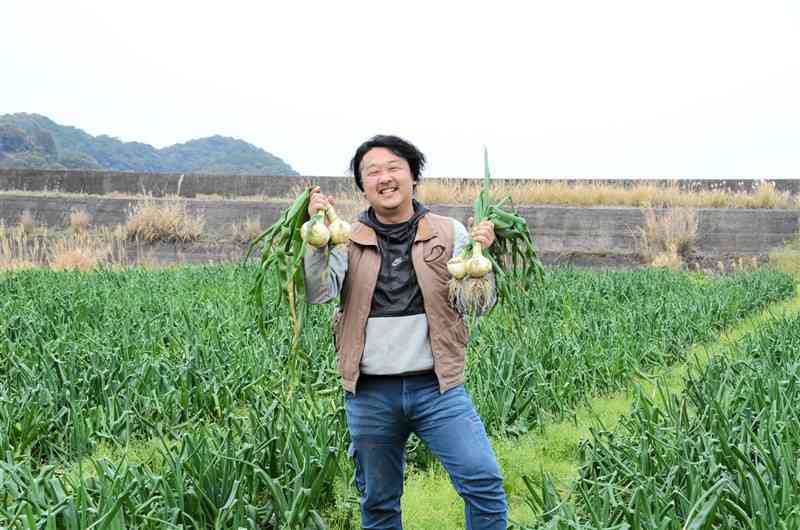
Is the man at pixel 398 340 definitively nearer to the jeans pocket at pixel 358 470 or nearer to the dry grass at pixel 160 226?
the jeans pocket at pixel 358 470

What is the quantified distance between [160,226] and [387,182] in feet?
47.3

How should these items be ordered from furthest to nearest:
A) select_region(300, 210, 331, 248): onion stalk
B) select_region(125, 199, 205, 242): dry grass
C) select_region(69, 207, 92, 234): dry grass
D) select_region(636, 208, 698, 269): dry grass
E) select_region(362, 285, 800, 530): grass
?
1. select_region(69, 207, 92, 234): dry grass
2. select_region(125, 199, 205, 242): dry grass
3. select_region(636, 208, 698, 269): dry grass
4. select_region(362, 285, 800, 530): grass
5. select_region(300, 210, 331, 248): onion stalk

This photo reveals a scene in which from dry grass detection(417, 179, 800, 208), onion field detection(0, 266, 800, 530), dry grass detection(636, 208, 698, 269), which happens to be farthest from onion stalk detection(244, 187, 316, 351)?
dry grass detection(417, 179, 800, 208)

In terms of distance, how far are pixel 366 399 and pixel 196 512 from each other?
78 cm

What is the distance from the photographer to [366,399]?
254cm

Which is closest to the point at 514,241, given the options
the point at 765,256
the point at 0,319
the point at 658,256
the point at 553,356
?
the point at 553,356

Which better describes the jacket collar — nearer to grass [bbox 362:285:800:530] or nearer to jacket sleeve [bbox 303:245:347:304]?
jacket sleeve [bbox 303:245:347:304]

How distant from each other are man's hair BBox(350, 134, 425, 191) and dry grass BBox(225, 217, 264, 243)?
1386cm

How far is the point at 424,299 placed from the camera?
8.30 ft

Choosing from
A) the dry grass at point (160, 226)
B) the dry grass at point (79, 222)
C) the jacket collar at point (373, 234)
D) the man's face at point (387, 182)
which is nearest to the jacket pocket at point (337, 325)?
the jacket collar at point (373, 234)

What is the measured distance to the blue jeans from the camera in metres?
2.40

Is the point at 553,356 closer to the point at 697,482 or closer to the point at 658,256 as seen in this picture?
the point at 697,482

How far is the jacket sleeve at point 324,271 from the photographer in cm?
249

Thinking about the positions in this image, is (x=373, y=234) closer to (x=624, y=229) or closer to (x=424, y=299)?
(x=424, y=299)
